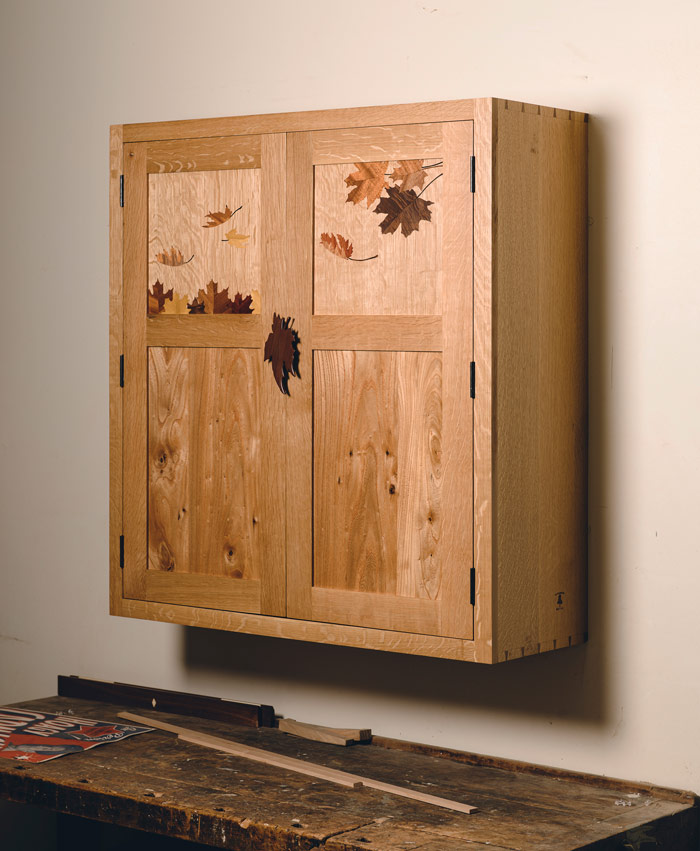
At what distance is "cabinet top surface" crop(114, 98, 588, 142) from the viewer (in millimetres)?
2324

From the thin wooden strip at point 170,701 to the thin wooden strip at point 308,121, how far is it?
1.34 meters

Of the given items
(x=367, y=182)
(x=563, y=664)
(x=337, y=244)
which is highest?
(x=367, y=182)

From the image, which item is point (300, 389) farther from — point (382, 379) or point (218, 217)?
point (218, 217)

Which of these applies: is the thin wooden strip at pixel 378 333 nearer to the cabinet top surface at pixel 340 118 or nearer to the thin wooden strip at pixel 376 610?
the cabinet top surface at pixel 340 118

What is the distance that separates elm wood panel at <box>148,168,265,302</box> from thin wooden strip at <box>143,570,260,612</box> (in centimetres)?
60

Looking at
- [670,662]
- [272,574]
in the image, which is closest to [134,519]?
[272,574]

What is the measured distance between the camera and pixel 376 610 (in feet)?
8.11

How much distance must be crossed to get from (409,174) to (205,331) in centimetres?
59

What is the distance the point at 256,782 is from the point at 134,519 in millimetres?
685

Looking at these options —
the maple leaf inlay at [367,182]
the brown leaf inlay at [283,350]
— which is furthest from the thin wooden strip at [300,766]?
the maple leaf inlay at [367,182]

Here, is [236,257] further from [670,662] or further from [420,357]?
[670,662]

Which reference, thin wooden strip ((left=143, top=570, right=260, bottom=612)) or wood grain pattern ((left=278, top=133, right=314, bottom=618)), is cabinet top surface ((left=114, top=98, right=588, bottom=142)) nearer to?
wood grain pattern ((left=278, top=133, right=314, bottom=618))

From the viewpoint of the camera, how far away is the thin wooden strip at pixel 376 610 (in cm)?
241

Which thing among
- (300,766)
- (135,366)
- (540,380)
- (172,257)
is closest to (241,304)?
(172,257)
